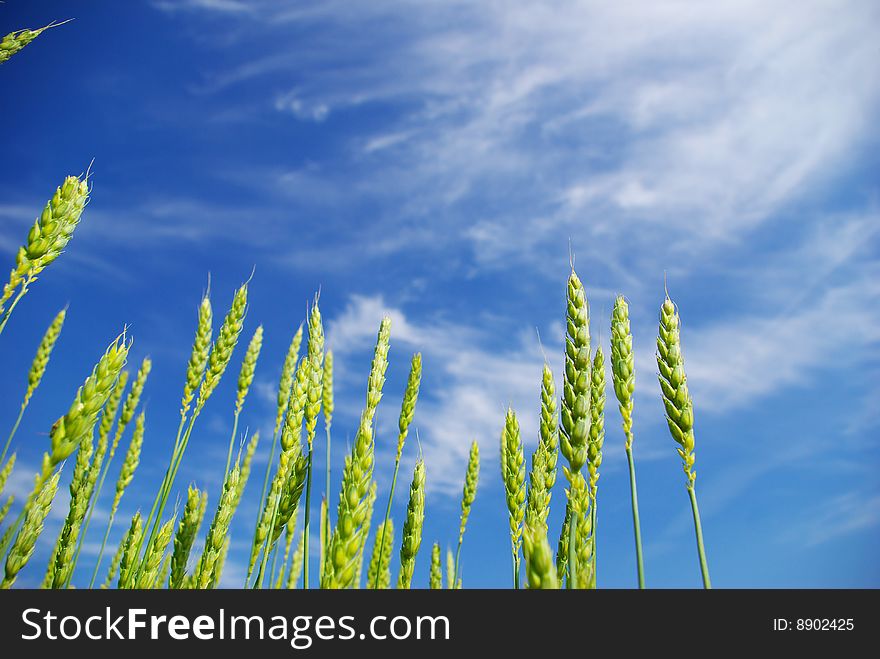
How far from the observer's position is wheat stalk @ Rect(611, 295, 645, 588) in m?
2.29

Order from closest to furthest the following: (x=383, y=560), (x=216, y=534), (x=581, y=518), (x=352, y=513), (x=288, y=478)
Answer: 1. (x=352, y=513)
2. (x=581, y=518)
3. (x=288, y=478)
4. (x=216, y=534)
5. (x=383, y=560)

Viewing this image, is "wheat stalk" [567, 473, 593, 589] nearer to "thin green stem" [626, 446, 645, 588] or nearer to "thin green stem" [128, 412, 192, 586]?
"thin green stem" [626, 446, 645, 588]

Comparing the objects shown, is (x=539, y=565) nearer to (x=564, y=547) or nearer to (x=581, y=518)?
(x=581, y=518)

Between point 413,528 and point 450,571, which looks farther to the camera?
point 450,571

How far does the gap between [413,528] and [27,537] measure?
77.1 inches

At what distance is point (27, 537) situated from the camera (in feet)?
8.13

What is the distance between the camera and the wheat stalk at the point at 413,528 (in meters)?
3.15

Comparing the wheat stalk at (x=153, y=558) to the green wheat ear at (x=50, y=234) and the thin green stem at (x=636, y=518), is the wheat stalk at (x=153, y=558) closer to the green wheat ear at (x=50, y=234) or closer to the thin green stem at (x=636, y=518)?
the green wheat ear at (x=50, y=234)

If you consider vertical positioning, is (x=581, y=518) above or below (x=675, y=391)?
below

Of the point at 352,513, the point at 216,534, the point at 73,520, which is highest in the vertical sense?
the point at 73,520

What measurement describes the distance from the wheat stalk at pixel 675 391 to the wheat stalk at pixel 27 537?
2.85 metres

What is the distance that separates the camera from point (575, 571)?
206 cm

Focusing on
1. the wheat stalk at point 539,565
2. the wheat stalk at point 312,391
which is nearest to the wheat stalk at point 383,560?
the wheat stalk at point 312,391

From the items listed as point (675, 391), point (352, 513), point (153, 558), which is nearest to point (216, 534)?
Answer: point (153, 558)
